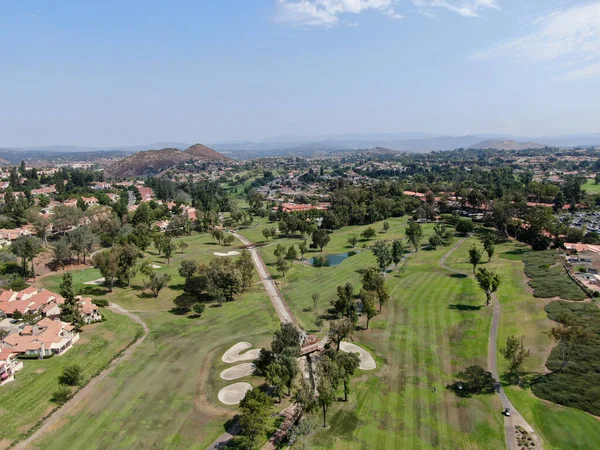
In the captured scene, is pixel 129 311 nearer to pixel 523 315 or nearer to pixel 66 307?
pixel 66 307

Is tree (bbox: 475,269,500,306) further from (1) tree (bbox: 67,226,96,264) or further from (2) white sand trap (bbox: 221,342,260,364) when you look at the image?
(1) tree (bbox: 67,226,96,264)

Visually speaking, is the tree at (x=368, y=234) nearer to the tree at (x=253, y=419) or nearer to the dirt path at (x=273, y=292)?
the dirt path at (x=273, y=292)

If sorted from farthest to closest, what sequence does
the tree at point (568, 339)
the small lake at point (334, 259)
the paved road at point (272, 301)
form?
the small lake at point (334, 259), the tree at point (568, 339), the paved road at point (272, 301)

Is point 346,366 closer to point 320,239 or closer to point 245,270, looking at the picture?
point 245,270

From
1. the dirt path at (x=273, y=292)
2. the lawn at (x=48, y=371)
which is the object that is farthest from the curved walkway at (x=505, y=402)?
the lawn at (x=48, y=371)

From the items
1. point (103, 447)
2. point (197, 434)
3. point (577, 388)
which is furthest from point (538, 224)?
point (103, 447)

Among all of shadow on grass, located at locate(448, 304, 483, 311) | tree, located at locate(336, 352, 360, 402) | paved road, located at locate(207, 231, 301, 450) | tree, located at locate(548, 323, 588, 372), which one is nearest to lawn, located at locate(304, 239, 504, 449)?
shadow on grass, located at locate(448, 304, 483, 311)

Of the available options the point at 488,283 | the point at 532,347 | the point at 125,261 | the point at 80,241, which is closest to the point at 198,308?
the point at 125,261
